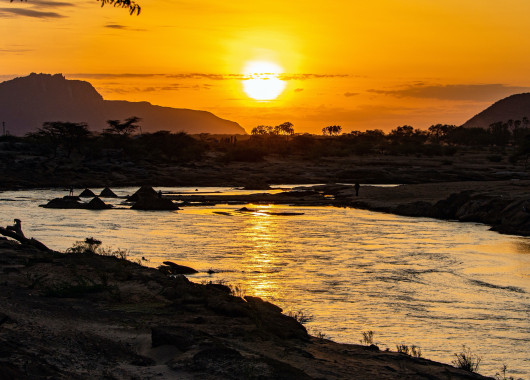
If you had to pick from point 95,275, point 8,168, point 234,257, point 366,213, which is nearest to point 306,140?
point 8,168

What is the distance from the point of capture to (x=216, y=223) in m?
38.7

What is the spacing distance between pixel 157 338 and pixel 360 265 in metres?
14.3

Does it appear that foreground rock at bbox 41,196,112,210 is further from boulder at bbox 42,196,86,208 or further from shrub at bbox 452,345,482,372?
shrub at bbox 452,345,482,372

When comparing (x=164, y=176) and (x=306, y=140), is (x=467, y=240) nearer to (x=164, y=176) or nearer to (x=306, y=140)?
(x=164, y=176)

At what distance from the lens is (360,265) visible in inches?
928

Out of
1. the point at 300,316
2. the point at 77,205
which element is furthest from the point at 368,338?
the point at 77,205

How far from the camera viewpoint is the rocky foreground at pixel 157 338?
907cm

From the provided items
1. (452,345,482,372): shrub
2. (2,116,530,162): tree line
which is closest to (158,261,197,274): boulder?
(452,345,482,372): shrub

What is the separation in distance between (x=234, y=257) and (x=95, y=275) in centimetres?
958

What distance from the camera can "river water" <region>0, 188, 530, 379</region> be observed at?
14461mm

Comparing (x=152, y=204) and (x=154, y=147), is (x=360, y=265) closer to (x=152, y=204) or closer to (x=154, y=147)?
(x=152, y=204)

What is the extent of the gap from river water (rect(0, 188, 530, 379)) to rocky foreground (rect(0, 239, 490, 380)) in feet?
7.04

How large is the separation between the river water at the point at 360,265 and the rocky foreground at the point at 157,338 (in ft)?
7.04

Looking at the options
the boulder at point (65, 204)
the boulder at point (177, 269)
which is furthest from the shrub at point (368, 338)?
the boulder at point (65, 204)
